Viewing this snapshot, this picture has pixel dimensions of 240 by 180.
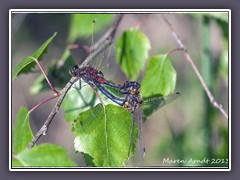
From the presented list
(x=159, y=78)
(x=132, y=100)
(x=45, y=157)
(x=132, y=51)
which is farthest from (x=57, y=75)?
(x=45, y=157)

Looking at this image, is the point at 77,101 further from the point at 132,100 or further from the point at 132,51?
the point at 132,51

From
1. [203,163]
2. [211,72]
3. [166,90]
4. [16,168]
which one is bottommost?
[16,168]

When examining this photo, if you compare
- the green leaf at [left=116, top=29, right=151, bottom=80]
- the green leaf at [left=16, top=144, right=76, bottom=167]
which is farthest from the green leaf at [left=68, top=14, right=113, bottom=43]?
the green leaf at [left=16, top=144, right=76, bottom=167]

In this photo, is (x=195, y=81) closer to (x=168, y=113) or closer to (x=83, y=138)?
(x=168, y=113)

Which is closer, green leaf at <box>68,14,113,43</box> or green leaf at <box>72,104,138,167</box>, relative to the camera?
green leaf at <box>72,104,138,167</box>

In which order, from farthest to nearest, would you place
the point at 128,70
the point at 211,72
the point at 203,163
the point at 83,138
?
the point at 211,72 → the point at 203,163 → the point at 128,70 → the point at 83,138

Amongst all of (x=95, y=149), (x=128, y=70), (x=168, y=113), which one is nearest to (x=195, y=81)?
(x=168, y=113)

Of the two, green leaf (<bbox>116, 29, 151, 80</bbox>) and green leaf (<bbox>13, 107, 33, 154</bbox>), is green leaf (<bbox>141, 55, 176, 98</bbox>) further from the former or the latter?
green leaf (<bbox>13, 107, 33, 154</bbox>)
